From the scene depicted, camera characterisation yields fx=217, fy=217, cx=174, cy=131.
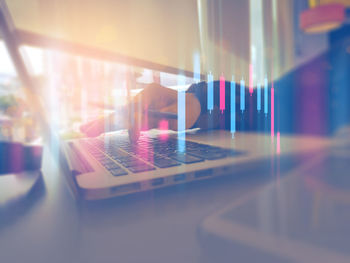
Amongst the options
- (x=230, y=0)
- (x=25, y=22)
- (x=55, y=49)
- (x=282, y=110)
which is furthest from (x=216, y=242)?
(x=25, y=22)

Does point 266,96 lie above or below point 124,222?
above

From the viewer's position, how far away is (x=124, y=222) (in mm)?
181

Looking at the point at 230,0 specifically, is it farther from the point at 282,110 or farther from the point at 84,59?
the point at 84,59

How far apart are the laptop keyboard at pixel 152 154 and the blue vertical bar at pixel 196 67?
0.23 ft

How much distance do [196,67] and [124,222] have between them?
17 centimetres

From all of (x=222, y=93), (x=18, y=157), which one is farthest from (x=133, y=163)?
(x=18, y=157)

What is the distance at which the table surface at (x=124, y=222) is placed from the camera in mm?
151

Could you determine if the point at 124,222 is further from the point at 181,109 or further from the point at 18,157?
the point at 18,157

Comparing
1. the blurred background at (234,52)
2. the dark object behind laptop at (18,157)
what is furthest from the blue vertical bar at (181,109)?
the dark object behind laptop at (18,157)

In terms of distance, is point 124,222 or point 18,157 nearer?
point 124,222

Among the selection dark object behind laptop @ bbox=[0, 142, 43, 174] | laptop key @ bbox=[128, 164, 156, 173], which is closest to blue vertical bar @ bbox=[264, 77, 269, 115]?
laptop key @ bbox=[128, 164, 156, 173]

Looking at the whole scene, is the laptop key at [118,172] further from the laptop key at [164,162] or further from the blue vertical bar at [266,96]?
the blue vertical bar at [266,96]

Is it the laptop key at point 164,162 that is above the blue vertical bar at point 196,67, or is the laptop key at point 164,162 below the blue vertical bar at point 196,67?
below

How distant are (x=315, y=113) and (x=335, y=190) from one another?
7cm
